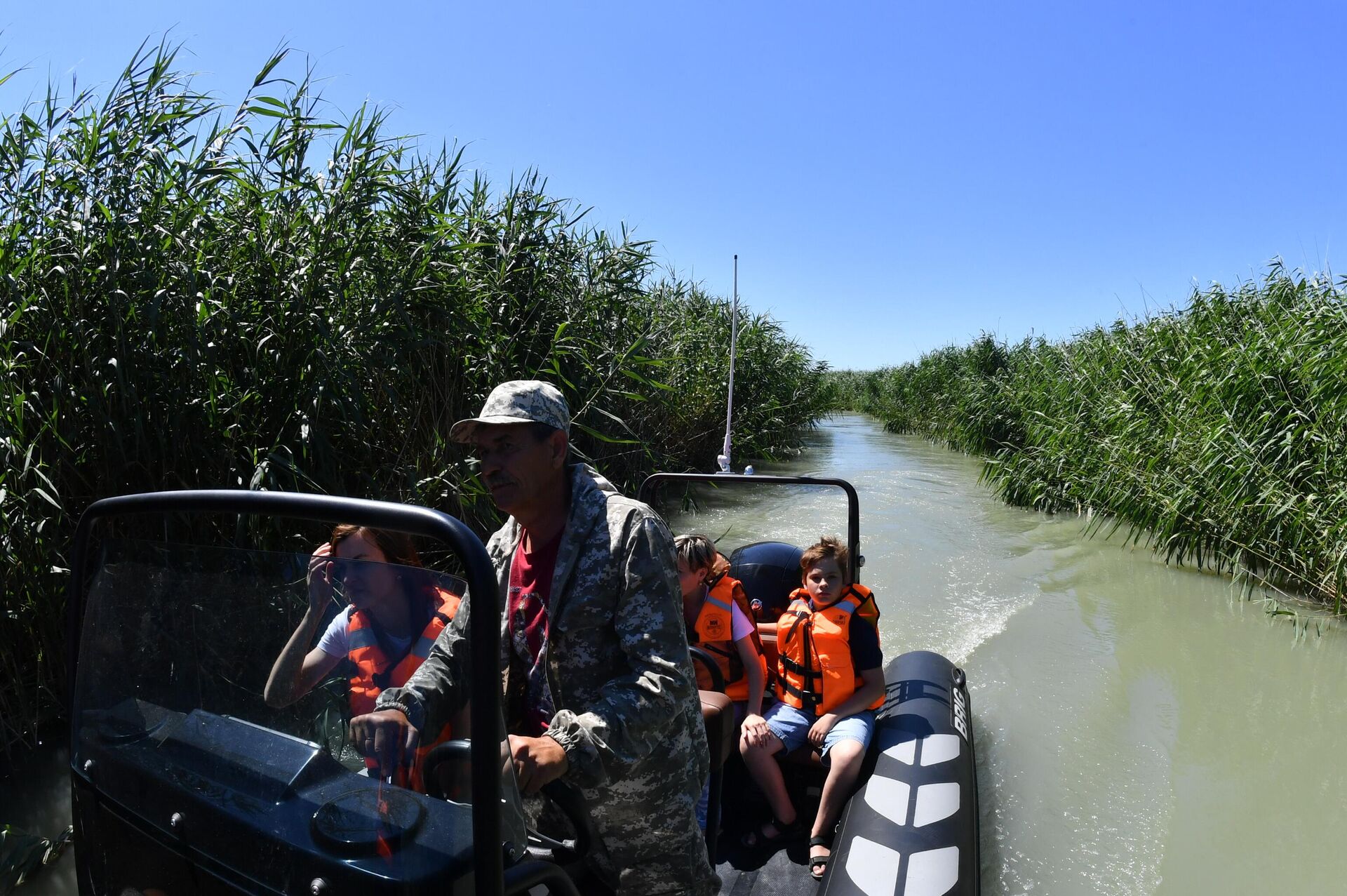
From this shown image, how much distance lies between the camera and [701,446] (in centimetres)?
1248

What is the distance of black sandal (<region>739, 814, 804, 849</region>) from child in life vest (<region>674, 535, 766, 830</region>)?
14.7 inches

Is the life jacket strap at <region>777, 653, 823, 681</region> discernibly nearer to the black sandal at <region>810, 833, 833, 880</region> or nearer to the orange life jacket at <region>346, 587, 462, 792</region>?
the black sandal at <region>810, 833, 833, 880</region>

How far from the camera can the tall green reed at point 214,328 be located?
3.55m

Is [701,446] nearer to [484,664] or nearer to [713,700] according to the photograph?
[713,700]

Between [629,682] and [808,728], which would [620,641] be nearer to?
[629,682]

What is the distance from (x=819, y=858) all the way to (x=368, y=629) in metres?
2.28

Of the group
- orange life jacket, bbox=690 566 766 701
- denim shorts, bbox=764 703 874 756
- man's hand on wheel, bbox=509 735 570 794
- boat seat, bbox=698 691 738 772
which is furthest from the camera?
orange life jacket, bbox=690 566 766 701

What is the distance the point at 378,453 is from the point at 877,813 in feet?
10.4

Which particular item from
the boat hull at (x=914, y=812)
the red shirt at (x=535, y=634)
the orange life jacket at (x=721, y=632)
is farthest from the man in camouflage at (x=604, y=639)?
the orange life jacket at (x=721, y=632)

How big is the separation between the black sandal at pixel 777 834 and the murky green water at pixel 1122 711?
1016 millimetres

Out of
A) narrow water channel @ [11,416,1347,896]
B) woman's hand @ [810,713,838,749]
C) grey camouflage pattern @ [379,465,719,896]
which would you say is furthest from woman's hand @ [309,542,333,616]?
narrow water channel @ [11,416,1347,896]

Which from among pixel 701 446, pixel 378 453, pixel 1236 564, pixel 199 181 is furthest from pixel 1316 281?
pixel 199 181

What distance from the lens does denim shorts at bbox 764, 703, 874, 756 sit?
11.2 ft

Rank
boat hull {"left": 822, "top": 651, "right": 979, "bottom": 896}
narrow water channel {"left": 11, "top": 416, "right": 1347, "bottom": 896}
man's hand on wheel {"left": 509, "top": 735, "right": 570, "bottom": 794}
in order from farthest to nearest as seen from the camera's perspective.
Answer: narrow water channel {"left": 11, "top": 416, "right": 1347, "bottom": 896} → boat hull {"left": 822, "top": 651, "right": 979, "bottom": 896} → man's hand on wheel {"left": 509, "top": 735, "right": 570, "bottom": 794}
